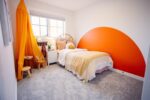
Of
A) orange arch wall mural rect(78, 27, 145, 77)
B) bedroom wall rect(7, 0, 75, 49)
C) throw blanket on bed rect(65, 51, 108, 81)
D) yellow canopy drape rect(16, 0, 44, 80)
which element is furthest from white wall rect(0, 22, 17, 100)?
orange arch wall mural rect(78, 27, 145, 77)

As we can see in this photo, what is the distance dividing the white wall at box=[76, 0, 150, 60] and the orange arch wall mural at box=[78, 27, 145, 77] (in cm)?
15

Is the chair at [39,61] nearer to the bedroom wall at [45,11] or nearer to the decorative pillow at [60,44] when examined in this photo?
the decorative pillow at [60,44]

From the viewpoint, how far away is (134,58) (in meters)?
2.65

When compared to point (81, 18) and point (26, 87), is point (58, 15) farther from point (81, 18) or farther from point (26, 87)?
point (26, 87)

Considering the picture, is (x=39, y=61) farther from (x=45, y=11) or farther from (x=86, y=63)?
(x=45, y=11)

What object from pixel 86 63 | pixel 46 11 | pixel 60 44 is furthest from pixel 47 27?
pixel 86 63

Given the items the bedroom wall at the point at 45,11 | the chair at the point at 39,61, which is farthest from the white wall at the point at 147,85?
the bedroom wall at the point at 45,11

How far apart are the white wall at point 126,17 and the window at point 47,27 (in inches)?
58.6

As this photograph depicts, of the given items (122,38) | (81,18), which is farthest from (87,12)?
(122,38)

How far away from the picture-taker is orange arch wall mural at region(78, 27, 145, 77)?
260cm

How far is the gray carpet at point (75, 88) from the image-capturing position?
181cm

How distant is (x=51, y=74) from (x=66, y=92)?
1.04m

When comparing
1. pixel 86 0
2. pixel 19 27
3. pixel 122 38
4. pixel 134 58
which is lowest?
pixel 134 58

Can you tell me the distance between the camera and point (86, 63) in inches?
93.4
